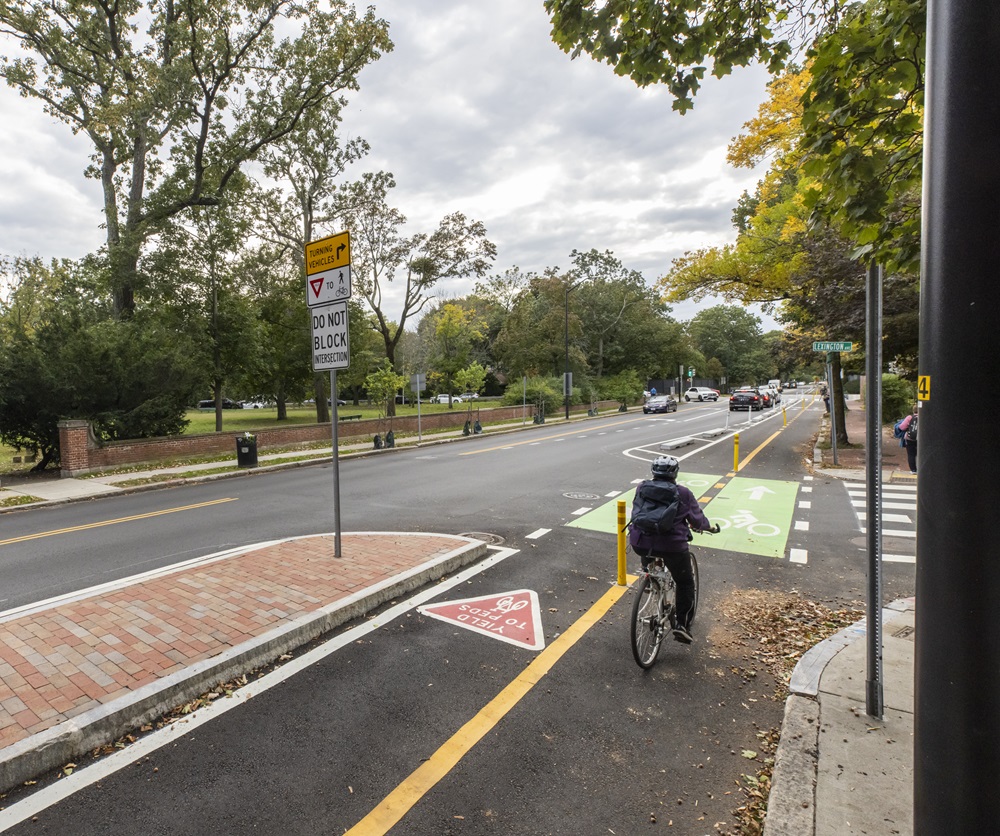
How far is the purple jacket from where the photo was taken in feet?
15.0

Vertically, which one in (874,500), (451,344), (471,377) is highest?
(451,344)

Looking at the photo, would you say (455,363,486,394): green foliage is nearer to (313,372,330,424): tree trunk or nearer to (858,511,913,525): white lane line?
(313,372,330,424): tree trunk

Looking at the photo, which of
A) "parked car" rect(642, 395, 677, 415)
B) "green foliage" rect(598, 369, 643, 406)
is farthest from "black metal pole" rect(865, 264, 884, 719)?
"green foliage" rect(598, 369, 643, 406)

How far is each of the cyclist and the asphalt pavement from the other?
948 millimetres

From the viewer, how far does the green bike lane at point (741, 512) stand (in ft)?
26.2

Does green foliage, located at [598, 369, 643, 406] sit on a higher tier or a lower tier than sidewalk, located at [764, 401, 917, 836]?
higher

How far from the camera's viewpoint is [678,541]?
4574 millimetres

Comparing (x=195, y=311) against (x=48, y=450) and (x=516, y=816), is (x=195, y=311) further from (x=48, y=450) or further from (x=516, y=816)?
(x=516, y=816)

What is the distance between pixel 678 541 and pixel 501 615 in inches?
72.3

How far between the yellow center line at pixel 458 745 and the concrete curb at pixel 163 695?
5.98ft

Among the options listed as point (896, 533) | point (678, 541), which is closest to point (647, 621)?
point (678, 541)

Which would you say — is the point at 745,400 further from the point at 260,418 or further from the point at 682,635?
the point at 682,635

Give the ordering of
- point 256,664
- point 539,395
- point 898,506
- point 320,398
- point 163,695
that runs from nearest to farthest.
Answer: point 163,695, point 256,664, point 898,506, point 320,398, point 539,395

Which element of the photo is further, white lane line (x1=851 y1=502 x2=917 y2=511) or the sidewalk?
white lane line (x1=851 y1=502 x2=917 y2=511)
